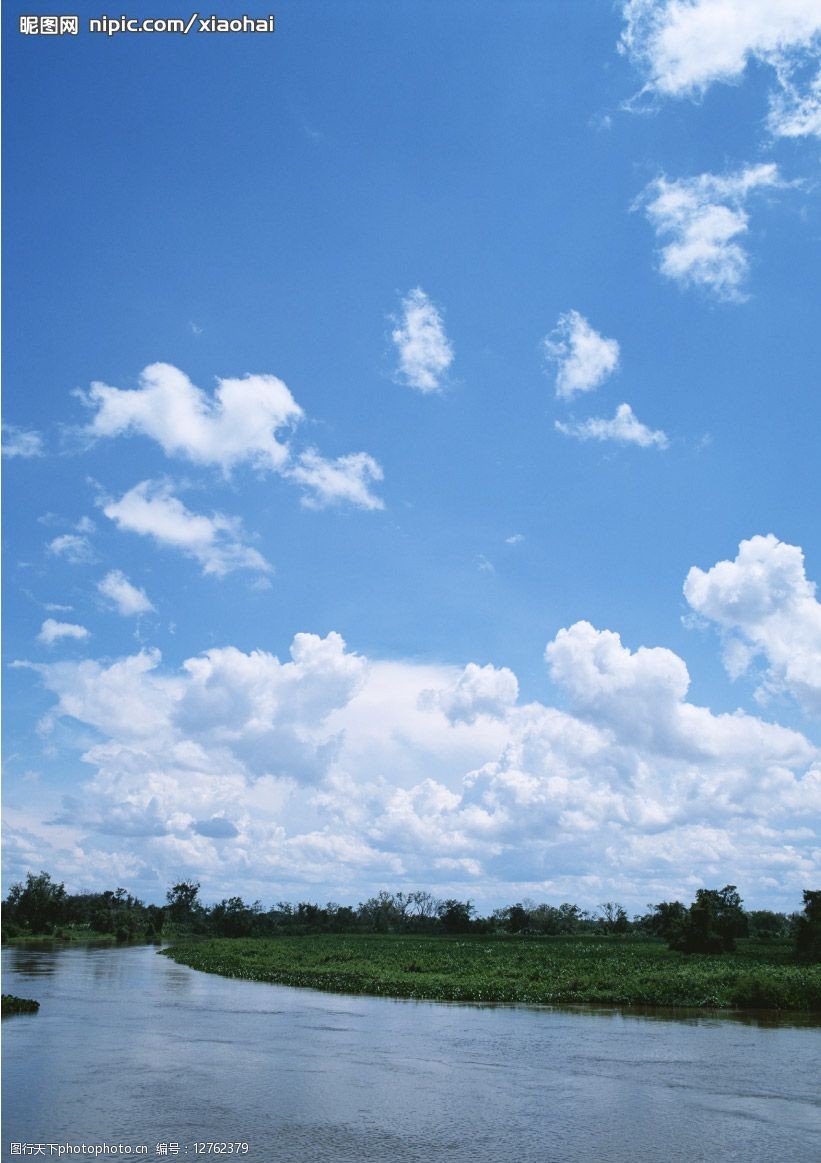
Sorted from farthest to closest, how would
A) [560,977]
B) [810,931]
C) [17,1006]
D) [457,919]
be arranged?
→ [457,919]
[810,931]
[560,977]
[17,1006]

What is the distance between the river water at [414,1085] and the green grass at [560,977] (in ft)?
16.0

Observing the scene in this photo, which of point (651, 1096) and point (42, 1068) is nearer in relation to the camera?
point (651, 1096)

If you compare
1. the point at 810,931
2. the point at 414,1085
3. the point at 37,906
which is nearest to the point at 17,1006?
the point at 414,1085

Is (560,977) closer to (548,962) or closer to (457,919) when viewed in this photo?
(548,962)

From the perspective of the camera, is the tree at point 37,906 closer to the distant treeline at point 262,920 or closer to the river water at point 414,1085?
the distant treeline at point 262,920

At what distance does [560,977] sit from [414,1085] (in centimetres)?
2687

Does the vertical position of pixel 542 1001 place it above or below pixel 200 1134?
below

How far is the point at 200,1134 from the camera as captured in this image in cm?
1908

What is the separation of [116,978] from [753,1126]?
47.6 m

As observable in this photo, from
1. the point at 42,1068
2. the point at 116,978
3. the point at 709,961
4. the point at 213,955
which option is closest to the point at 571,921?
the point at 213,955

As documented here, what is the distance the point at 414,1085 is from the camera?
24.4 m

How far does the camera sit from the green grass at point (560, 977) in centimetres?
4194

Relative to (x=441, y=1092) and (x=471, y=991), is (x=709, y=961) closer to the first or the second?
(x=471, y=991)

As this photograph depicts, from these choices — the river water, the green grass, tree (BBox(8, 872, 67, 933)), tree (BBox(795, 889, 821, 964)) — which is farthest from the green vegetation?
tree (BBox(8, 872, 67, 933))
